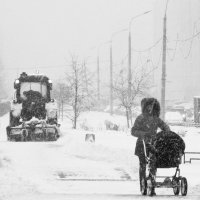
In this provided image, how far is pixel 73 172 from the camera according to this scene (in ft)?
46.7

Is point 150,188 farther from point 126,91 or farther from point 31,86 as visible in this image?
point 126,91

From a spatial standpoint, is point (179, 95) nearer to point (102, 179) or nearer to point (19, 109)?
point (19, 109)

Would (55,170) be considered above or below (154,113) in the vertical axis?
below

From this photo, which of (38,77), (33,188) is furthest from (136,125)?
(38,77)

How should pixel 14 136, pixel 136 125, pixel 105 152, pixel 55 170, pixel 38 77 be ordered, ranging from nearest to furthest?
pixel 136 125
pixel 55 170
pixel 105 152
pixel 14 136
pixel 38 77

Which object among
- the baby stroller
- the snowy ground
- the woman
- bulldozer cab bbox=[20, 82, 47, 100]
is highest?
bulldozer cab bbox=[20, 82, 47, 100]

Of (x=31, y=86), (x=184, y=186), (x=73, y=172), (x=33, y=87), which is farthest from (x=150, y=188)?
(x=33, y=87)

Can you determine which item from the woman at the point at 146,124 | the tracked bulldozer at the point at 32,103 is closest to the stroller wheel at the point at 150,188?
the woman at the point at 146,124

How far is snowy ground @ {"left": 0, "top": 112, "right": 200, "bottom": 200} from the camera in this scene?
9.86 meters

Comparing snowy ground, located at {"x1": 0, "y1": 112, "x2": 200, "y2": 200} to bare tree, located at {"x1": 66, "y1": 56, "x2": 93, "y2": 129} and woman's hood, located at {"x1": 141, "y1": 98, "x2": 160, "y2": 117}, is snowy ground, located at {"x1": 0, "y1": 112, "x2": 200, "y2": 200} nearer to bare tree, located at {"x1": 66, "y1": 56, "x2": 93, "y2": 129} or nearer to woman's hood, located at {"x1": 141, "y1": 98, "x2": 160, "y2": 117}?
woman's hood, located at {"x1": 141, "y1": 98, "x2": 160, "y2": 117}

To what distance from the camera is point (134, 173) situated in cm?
1480

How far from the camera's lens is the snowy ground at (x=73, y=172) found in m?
9.86

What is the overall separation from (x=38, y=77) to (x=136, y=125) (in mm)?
15199

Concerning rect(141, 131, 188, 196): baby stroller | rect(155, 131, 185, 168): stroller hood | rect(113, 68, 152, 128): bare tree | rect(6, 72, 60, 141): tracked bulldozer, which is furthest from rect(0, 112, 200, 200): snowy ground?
rect(113, 68, 152, 128): bare tree
